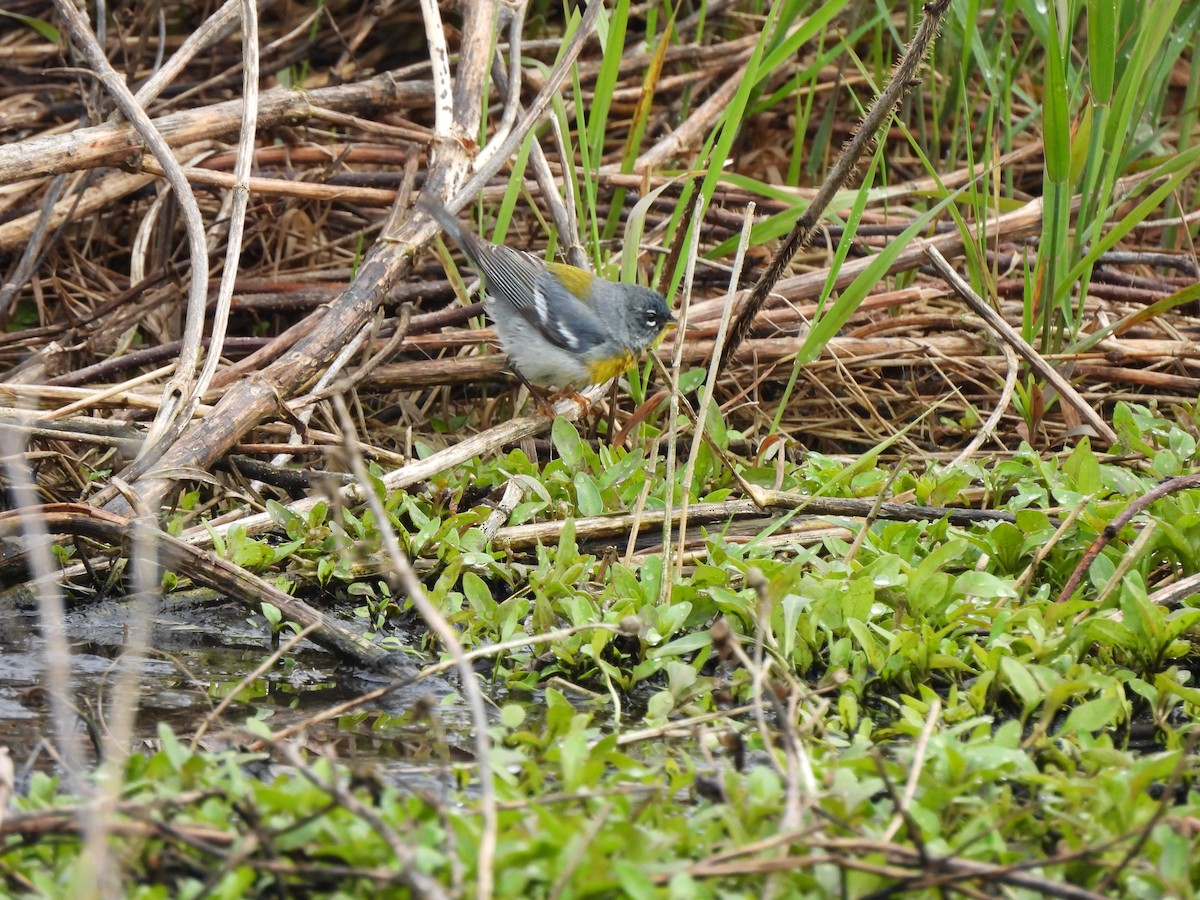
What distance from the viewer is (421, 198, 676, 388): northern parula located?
4961 millimetres

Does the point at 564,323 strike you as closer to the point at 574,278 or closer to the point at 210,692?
the point at 574,278

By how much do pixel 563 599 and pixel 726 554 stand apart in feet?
1.83

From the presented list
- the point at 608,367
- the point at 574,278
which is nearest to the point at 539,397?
the point at 608,367

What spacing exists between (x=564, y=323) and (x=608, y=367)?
0.24 meters

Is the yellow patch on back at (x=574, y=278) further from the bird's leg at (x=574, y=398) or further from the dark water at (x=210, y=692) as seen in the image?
the dark water at (x=210, y=692)

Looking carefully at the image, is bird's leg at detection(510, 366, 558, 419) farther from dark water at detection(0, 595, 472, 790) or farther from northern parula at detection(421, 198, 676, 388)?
dark water at detection(0, 595, 472, 790)

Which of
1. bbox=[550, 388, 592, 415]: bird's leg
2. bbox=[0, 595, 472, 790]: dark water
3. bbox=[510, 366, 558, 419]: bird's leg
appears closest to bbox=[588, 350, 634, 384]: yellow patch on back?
bbox=[550, 388, 592, 415]: bird's leg

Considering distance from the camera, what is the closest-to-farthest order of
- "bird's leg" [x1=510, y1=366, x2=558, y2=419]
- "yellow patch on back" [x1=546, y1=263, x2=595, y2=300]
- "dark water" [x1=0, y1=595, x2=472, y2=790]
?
"dark water" [x1=0, y1=595, x2=472, y2=790], "bird's leg" [x1=510, y1=366, x2=558, y2=419], "yellow patch on back" [x1=546, y1=263, x2=595, y2=300]

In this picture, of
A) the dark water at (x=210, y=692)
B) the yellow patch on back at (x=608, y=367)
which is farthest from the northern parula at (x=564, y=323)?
the dark water at (x=210, y=692)

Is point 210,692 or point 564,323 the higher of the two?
point 564,323

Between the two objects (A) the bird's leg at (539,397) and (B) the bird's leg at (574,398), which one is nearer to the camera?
(A) the bird's leg at (539,397)

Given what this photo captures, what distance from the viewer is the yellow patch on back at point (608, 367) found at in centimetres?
505

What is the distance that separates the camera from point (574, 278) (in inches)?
214

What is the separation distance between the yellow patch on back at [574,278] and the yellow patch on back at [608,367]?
345 mm
